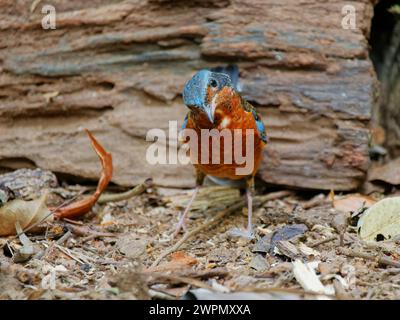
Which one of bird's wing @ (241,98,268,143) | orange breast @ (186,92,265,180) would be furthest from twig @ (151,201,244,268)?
bird's wing @ (241,98,268,143)

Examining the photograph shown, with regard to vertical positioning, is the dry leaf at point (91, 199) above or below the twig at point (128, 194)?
above

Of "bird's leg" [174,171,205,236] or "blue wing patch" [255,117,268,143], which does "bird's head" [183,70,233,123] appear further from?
"bird's leg" [174,171,205,236]

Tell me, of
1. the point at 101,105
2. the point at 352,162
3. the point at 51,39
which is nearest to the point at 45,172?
the point at 101,105

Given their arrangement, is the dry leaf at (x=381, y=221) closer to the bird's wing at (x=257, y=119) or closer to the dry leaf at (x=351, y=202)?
the dry leaf at (x=351, y=202)

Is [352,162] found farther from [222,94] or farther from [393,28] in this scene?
[393,28]

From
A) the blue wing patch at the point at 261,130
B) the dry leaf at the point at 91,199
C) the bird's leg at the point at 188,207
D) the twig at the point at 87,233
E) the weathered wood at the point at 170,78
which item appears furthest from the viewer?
the weathered wood at the point at 170,78

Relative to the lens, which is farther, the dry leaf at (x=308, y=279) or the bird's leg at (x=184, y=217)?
the bird's leg at (x=184, y=217)

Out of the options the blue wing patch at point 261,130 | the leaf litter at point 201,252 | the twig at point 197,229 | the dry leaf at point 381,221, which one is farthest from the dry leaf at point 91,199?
the dry leaf at point 381,221
